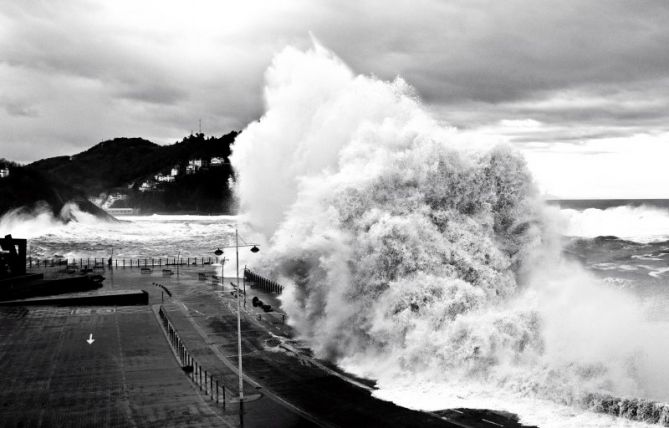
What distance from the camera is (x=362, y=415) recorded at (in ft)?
64.8

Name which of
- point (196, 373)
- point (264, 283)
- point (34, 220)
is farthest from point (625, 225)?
point (34, 220)

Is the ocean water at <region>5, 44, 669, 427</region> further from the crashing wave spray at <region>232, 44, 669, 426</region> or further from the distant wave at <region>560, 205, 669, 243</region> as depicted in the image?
the distant wave at <region>560, 205, 669, 243</region>

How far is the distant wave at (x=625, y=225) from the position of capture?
10388 cm

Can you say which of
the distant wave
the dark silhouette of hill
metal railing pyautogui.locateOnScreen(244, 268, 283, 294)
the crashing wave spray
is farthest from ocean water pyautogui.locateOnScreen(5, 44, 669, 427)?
the dark silhouette of hill

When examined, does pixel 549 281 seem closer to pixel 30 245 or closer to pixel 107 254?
pixel 107 254

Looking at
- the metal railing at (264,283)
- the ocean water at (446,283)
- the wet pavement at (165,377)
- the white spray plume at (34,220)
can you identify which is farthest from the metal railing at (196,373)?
the white spray plume at (34,220)

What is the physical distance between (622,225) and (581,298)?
103 m

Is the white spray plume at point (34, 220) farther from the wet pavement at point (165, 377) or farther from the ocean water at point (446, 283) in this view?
the ocean water at point (446, 283)

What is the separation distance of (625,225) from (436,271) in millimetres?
106888

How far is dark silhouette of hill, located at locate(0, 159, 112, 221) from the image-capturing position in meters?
139

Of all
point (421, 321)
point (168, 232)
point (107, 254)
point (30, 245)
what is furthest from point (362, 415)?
point (168, 232)

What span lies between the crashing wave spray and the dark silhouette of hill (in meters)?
125

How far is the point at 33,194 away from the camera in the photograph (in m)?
143

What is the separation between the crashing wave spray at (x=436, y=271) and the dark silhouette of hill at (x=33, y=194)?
12492cm
